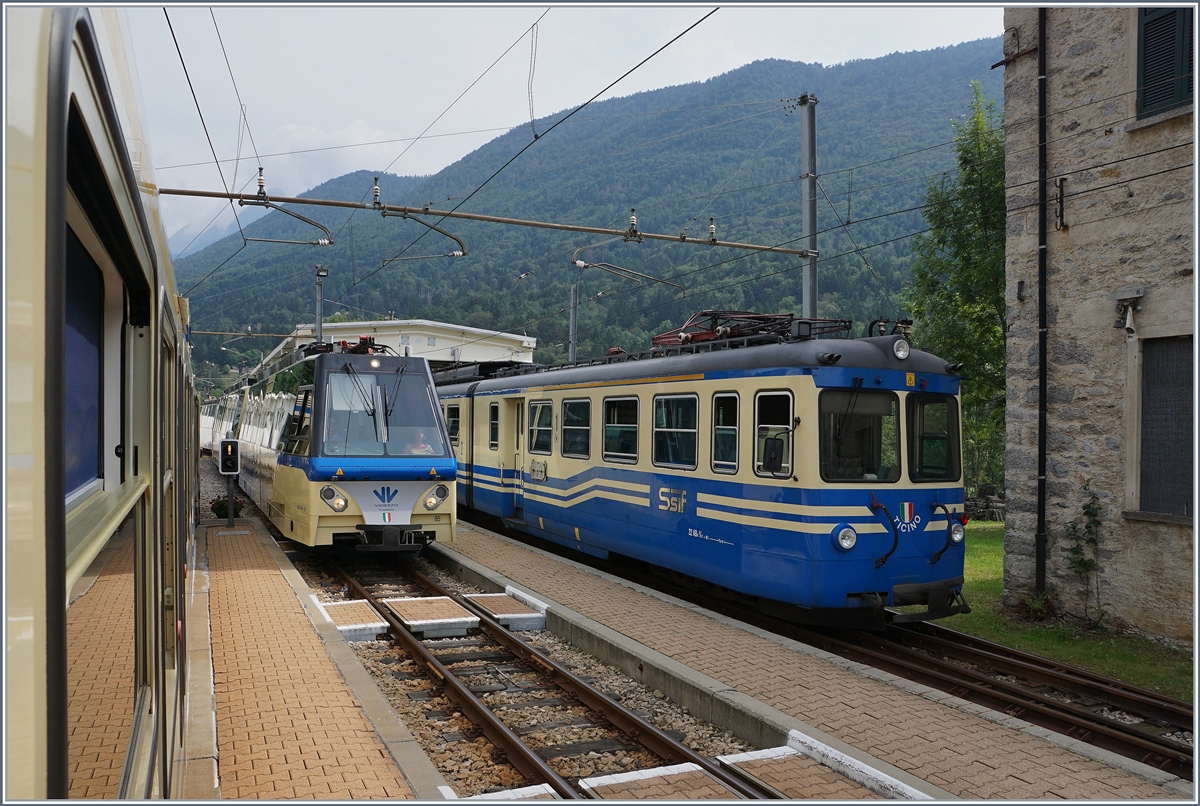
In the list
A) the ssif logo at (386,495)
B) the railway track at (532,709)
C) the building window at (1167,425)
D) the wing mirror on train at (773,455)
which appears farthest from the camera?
the ssif logo at (386,495)

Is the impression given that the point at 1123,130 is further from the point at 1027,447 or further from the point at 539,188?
the point at 539,188

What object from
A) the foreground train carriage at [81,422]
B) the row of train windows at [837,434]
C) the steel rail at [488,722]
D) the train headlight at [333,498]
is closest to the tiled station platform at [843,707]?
the steel rail at [488,722]

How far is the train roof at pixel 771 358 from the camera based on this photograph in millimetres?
9023

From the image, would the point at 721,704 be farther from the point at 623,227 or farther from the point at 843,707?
the point at 623,227

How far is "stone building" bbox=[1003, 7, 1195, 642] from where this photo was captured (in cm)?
Result: 941

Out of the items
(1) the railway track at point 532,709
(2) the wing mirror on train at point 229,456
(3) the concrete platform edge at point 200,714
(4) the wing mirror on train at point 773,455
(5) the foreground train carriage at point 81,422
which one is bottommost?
(1) the railway track at point 532,709

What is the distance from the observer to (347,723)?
6.26 meters

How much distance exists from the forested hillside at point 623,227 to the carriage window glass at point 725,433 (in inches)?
917

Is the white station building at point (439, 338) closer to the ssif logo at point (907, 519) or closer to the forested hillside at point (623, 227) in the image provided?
the forested hillside at point (623, 227)

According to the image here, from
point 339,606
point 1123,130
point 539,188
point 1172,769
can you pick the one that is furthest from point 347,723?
point 539,188

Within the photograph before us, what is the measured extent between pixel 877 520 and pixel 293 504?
26.3ft

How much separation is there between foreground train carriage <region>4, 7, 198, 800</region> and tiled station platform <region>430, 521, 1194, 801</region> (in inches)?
183

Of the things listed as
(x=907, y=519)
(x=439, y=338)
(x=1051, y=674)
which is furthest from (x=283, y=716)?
(x=439, y=338)

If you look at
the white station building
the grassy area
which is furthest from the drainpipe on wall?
the white station building
